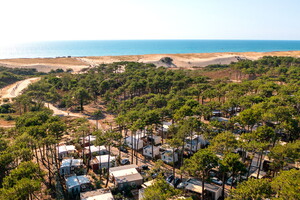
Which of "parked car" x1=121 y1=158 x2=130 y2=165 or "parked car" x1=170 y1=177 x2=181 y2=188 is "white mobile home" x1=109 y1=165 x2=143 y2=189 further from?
"parked car" x1=170 y1=177 x2=181 y2=188

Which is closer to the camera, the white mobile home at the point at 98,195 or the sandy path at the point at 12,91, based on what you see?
the white mobile home at the point at 98,195

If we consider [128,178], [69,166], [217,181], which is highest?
[69,166]

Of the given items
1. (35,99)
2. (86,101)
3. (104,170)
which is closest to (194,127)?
(104,170)

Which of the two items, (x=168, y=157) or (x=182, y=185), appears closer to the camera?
(x=182, y=185)

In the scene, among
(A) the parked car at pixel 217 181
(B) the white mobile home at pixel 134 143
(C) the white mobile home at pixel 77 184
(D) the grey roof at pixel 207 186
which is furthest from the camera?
(B) the white mobile home at pixel 134 143

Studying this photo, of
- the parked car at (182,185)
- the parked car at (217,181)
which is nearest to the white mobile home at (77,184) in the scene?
the parked car at (182,185)

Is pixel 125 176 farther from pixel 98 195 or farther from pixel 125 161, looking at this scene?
pixel 125 161

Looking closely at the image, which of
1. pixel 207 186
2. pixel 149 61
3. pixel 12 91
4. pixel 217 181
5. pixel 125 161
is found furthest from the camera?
pixel 149 61

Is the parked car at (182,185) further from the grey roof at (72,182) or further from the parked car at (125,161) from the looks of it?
the grey roof at (72,182)

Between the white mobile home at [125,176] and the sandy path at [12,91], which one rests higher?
→ the sandy path at [12,91]

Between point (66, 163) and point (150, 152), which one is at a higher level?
point (150, 152)

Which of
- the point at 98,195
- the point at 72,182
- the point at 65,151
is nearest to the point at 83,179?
the point at 72,182

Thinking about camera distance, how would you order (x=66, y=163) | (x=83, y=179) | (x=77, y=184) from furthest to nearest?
(x=66, y=163), (x=83, y=179), (x=77, y=184)

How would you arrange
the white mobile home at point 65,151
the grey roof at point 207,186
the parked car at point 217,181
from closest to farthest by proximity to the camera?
the grey roof at point 207,186
the parked car at point 217,181
the white mobile home at point 65,151
